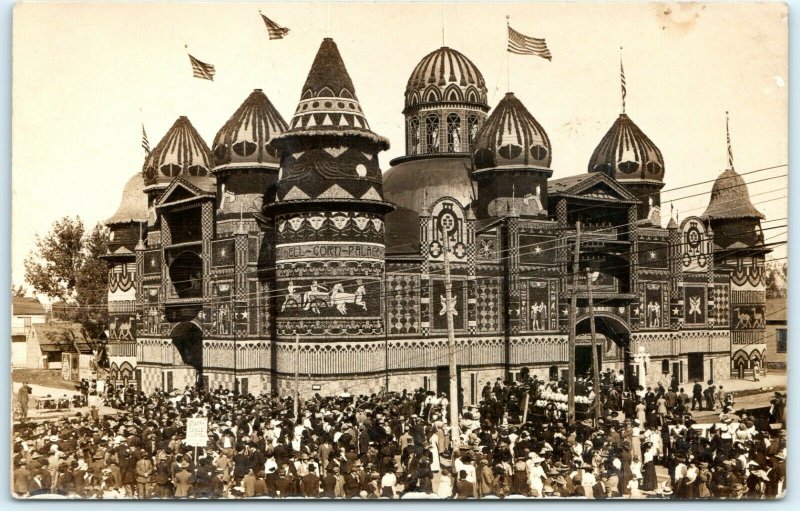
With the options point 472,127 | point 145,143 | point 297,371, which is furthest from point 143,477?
point 472,127

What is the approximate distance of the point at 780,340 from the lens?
21.8 m

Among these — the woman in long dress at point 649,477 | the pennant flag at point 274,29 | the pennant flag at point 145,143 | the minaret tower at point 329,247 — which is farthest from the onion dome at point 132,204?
the woman in long dress at point 649,477

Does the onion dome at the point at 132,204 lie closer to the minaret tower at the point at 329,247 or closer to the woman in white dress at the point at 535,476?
the minaret tower at the point at 329,247

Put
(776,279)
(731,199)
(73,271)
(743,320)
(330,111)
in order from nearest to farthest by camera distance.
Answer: (776,279)
(731,199)
(743,320)
(330,111)
(73,271)

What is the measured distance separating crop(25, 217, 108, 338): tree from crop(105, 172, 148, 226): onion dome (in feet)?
1.78

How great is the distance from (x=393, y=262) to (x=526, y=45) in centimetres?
716

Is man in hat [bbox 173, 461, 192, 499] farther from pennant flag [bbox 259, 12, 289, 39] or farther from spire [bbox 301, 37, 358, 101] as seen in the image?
spire [bbox 301, 37, 358, 101]

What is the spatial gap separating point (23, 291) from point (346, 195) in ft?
27.0

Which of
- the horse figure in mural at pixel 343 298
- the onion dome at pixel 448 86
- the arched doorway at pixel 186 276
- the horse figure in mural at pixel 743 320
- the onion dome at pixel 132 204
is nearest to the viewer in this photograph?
the horse figure in mural at pixel 743 320

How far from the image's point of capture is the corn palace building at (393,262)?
25625 mm

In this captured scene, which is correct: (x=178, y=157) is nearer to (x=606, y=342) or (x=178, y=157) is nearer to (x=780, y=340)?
(x=606, y=342)

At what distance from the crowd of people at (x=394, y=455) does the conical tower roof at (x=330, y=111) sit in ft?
22.9

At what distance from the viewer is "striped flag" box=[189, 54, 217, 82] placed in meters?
22.7

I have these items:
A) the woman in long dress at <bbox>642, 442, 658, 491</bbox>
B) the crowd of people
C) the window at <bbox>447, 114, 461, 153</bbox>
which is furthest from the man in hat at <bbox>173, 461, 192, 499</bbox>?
the window at <bbox>447, 114, 461, 153</bbox>
